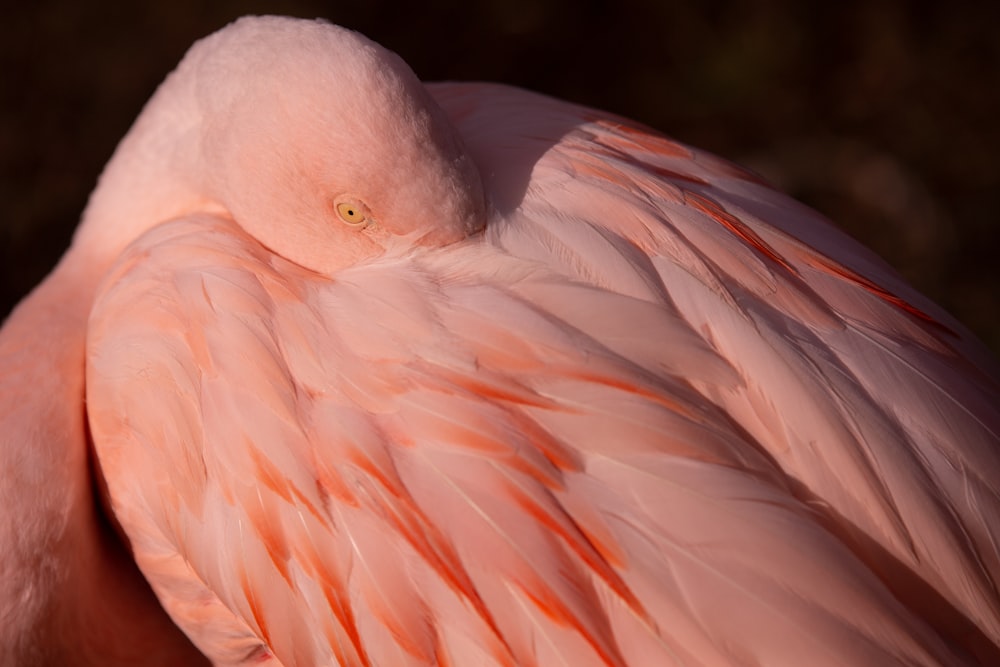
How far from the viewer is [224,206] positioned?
1298mm

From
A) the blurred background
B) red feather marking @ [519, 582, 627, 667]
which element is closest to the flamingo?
red feather marking @ [519, 582, 627, 667]

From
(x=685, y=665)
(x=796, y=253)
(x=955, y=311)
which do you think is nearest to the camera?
(x=685, y=665)

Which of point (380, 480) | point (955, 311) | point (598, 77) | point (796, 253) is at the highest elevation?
point (796, 253)

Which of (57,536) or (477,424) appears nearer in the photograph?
(477,424)

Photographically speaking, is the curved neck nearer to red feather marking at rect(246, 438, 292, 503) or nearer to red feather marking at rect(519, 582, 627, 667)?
red feather marking at rect(246, 438, 292, 503)

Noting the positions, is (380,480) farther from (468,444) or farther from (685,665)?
(685,665)

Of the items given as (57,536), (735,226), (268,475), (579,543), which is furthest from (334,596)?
(735,226)

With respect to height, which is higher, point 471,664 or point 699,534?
point 699,534

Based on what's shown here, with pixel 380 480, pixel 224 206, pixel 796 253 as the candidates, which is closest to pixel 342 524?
pixel 380 480

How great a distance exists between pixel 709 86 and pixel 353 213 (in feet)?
8.83

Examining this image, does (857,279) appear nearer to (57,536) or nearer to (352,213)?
(352,213)

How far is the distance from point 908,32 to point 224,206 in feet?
9.71

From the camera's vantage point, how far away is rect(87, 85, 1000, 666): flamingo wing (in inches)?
39.1

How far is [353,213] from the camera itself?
111 centimetres
